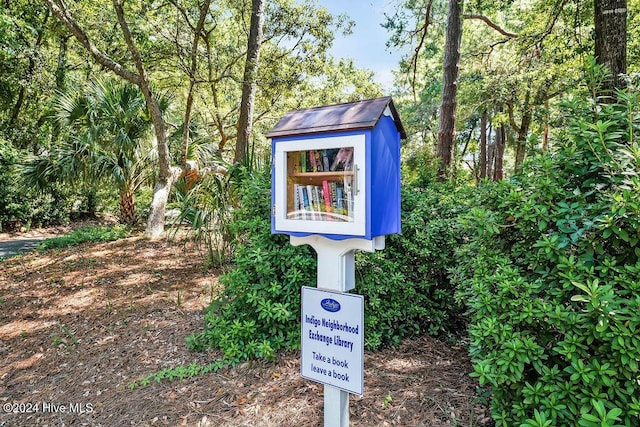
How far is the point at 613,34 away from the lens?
8.63 feet

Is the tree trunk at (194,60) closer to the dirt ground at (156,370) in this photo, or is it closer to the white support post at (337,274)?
the dirt ground at (156,370)

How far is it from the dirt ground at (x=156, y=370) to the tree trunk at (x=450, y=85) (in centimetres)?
270

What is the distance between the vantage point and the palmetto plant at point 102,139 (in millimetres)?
6367

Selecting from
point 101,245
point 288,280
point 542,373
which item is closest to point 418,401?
point 542,373

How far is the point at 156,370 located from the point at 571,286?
2.61 metres

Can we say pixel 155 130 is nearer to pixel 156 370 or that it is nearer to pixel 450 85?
pixel 156 370

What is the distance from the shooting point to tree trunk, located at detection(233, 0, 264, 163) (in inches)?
185

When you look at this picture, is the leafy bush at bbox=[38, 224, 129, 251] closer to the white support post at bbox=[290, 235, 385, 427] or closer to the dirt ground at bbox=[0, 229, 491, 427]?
the dirt ground at bbox=[0, 229, 491, 427]

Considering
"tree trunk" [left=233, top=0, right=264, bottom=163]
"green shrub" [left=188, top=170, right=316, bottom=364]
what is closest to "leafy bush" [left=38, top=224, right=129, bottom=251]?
"tree trunk" [left=233, top=0, right=264, bottom=163]

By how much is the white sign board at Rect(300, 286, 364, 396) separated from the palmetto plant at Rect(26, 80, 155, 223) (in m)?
5.89

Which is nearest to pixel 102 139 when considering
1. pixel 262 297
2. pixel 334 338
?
pixel 262 297

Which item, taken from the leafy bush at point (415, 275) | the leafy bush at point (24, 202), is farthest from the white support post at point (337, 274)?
the leafy bush at point (24, 202)

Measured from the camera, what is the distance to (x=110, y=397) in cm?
239

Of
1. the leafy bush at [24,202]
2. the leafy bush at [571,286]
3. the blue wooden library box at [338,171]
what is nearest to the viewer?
the leafy bush at [571,286]
